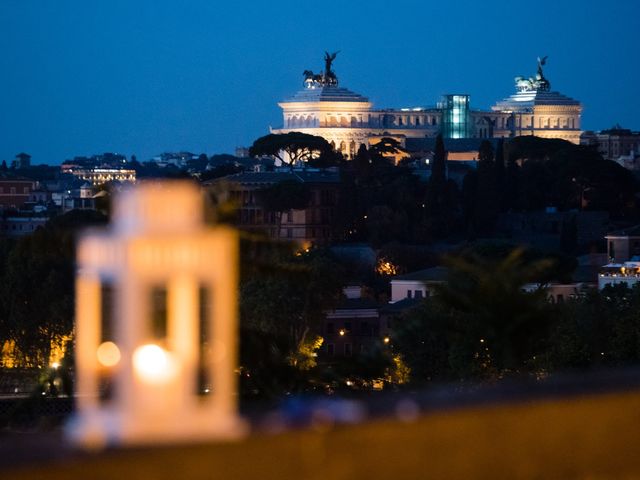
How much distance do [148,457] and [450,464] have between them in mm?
653

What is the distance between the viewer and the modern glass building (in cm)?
11650

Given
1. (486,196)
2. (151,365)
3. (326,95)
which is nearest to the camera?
(151,365)

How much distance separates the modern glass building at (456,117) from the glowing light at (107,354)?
112m

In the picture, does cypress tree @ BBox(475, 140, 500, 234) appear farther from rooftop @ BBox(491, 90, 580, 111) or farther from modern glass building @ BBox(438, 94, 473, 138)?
rooftop @ BBox(491, 90, 580, 111)

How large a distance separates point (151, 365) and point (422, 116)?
11476 cm

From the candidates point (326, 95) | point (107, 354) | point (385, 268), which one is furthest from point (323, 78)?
point (107, 354)

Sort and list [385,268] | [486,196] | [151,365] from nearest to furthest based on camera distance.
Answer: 1. [151,365]
2. [385,268]
3. [486,196]

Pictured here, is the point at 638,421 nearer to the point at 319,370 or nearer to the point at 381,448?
the point at 381,448

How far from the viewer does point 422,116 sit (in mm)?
117812

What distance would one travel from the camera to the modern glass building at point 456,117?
116 meters

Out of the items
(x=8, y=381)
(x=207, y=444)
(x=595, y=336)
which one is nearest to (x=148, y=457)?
(x=207, y=444)

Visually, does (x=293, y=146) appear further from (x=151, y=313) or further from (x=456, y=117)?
(x=151, y=313)

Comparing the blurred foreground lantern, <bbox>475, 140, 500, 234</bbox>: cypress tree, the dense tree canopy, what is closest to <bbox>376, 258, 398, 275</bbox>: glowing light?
<bbox>475, 140, 500, 234</bbox>: cypress tree

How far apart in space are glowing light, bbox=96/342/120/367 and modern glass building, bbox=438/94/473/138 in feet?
366
